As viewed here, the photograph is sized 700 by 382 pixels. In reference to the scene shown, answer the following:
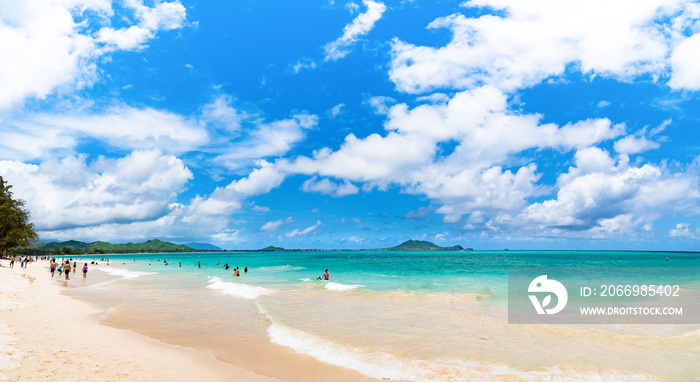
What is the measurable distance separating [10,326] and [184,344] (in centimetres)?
646

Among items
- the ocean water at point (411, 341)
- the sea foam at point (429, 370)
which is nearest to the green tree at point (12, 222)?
the ocean water at point (411, 341)

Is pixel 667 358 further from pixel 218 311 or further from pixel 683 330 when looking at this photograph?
pixel 218 311

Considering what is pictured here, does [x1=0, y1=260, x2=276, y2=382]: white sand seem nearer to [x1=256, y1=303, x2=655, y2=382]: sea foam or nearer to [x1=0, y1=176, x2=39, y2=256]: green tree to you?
[x1=256, y1=303, x2=655, y2=382]: sea foam

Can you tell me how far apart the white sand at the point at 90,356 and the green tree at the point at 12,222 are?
58.2 metres

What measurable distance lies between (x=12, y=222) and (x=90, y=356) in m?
71.1

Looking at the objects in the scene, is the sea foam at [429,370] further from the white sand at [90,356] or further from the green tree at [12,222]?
the green tree at [12,222]

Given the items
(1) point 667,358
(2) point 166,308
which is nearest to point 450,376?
(1) point 667,358

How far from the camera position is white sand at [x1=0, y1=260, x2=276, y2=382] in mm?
8945

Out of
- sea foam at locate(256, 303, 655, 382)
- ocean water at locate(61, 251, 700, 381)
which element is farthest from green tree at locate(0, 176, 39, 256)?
sea foam at locate(256, 303, 655, 382)

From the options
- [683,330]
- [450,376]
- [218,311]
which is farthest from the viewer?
[218,311]

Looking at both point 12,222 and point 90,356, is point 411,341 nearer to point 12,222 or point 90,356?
point 90,356

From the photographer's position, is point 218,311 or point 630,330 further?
point 218,311

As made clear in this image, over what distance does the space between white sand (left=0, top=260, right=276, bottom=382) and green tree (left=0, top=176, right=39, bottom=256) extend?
5819 cm

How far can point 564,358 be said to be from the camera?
39.9 ft
